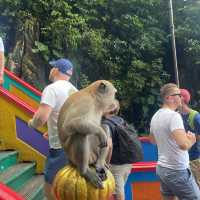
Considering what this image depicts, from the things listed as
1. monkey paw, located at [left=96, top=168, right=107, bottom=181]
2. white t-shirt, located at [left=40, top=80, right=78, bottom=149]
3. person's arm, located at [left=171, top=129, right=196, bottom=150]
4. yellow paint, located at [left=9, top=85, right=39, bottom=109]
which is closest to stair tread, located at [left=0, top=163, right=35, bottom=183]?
white t-shirt, located at [left=40, top=80, right=78, bottom=149]

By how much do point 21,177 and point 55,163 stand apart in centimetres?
151

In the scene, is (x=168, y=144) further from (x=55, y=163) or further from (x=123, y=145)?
(x=55, y=163)

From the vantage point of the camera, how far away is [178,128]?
439 cm

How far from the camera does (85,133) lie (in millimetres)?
2928

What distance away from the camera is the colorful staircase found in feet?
17.9

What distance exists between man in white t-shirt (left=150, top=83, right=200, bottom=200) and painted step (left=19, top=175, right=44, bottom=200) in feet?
5.21

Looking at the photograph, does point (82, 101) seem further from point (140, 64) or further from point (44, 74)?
point (140, 64)

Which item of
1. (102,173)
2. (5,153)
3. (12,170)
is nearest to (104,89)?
(102,173)

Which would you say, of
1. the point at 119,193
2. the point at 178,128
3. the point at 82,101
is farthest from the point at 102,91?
the point at 119,193

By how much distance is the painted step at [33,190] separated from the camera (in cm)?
545

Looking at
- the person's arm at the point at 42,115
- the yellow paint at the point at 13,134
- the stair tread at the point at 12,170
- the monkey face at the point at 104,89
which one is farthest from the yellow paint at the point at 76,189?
the yellow paint at the point at 13,134

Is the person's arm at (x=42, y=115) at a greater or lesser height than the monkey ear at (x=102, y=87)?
lesser

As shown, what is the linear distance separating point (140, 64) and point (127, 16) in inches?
55.8

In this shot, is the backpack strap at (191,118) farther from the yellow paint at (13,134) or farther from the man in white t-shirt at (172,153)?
the yellow paint at (13,134)
